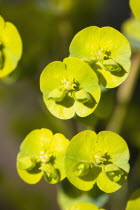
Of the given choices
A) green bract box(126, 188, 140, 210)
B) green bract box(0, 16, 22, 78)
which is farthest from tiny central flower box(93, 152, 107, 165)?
green bract box(0, 16, 22, 78)

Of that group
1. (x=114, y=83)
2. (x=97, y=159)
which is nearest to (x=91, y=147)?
(x=97, y=159)

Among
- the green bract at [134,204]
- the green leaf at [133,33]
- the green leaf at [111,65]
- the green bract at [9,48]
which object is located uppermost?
the green bract at [9,48]

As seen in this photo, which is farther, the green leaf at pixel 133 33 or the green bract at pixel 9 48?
the green leaf at pixel 133 33

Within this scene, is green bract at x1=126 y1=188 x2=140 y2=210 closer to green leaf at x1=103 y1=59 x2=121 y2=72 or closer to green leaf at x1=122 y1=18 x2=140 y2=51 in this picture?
green leaf at x1=103 y1=59 x2=121 y2=72

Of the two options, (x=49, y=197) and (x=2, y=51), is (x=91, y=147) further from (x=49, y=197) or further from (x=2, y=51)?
(x=49, y=197)

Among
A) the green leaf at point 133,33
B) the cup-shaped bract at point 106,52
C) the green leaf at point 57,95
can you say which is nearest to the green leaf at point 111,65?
the cup-shaped bract at point 106,52

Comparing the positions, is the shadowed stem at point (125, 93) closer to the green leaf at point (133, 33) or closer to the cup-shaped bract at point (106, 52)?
the green leaf at point (133, 33)

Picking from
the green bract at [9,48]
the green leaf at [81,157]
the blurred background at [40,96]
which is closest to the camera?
the green leaf at [81,157]
